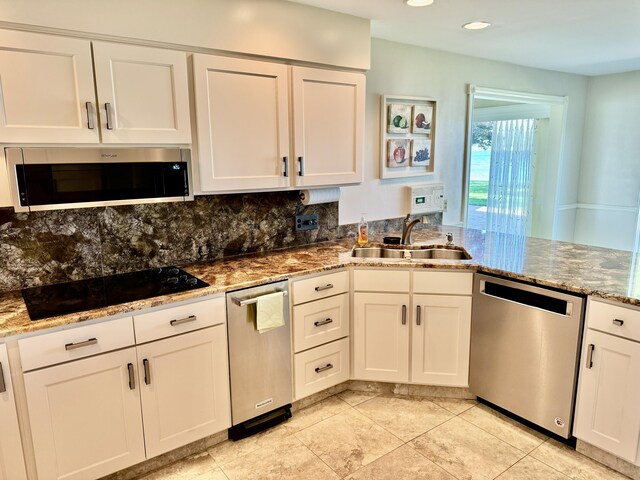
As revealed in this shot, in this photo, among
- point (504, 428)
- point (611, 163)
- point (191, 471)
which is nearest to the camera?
point (191, 471)

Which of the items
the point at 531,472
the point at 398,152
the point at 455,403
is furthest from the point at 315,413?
the point at 398,152

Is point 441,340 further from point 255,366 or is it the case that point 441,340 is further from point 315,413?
point 255,366

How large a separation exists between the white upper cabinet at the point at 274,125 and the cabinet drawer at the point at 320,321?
76 centimetres

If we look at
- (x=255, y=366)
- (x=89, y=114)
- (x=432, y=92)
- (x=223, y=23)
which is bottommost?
(x=255, y=366)

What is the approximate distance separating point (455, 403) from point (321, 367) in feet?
2.92

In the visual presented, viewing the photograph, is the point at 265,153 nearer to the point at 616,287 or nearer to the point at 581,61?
the point at 616,287

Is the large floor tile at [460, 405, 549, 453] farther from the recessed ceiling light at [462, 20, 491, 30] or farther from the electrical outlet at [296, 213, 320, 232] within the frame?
the recessed ceiling light at [462, 20, 491, 30]

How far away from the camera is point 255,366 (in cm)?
239

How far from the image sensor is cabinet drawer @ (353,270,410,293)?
8.75 feet

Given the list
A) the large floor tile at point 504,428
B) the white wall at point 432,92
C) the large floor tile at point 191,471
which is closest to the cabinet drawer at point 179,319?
the large floor tile at point 191,471

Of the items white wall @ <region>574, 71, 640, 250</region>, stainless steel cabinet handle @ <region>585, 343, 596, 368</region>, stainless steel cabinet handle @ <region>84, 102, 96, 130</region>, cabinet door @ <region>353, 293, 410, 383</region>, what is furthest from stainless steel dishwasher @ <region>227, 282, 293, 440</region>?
white wall @ <region>574, 71, 640, 250</region>

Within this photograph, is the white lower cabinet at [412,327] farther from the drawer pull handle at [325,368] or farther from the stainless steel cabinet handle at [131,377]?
the stainless steel cabinet handle at [131,377]

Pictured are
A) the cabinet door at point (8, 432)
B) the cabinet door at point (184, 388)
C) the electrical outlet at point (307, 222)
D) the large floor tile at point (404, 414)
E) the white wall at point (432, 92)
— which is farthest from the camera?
the white wall at point (432, 92)

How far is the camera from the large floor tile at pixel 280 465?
2.11m
